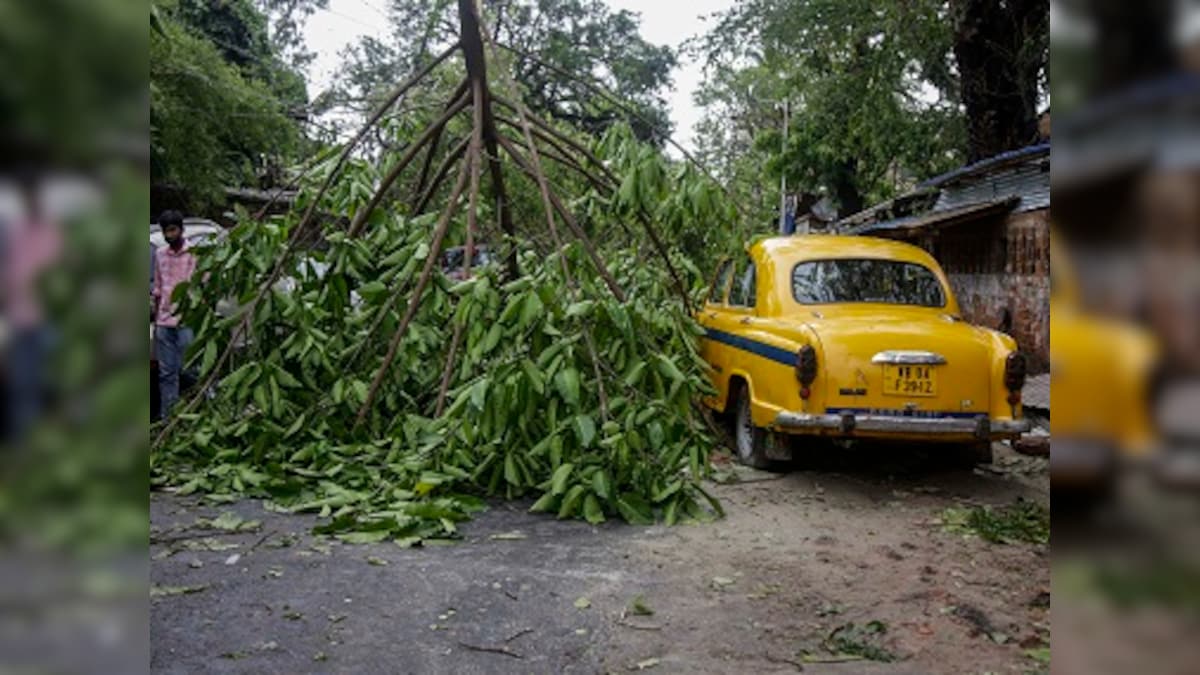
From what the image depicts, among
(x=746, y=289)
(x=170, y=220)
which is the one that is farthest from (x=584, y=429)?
(x=170, y=220)

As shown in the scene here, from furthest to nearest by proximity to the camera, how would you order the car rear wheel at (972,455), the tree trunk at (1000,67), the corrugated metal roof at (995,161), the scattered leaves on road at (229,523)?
the tree trunk at (1000,67) < the corrugated metal roof at (995,161) < the car rear wheel at (972,455) < the scattered leaves on road at (229,523)

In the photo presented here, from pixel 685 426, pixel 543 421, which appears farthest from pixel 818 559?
pixel 543 421

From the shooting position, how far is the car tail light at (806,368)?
5.55 m

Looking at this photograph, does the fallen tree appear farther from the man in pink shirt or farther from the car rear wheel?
the car rear wheel

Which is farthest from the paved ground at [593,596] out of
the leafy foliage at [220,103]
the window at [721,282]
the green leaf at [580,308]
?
the leafy foliage at [220,103]

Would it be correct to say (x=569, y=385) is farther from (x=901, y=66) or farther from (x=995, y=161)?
(x=901, y=66)

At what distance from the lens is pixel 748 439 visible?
6.61 meters

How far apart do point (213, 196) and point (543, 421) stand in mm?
A: 10875

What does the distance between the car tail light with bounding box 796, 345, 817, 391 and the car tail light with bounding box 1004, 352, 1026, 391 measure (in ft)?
3.55

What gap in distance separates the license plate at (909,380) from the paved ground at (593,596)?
0.67 metres

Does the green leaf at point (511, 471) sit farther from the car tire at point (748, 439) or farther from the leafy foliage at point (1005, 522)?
the leafy foliage at point (1005, 522)

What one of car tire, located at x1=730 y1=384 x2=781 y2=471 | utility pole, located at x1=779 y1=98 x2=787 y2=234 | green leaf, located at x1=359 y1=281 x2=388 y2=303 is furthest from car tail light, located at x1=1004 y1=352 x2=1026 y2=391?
utility pole, located at x1=779 y1=98 x2=787 y2=234

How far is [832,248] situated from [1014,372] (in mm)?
1749

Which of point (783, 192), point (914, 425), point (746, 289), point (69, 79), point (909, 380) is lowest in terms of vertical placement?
point (914, 425)
